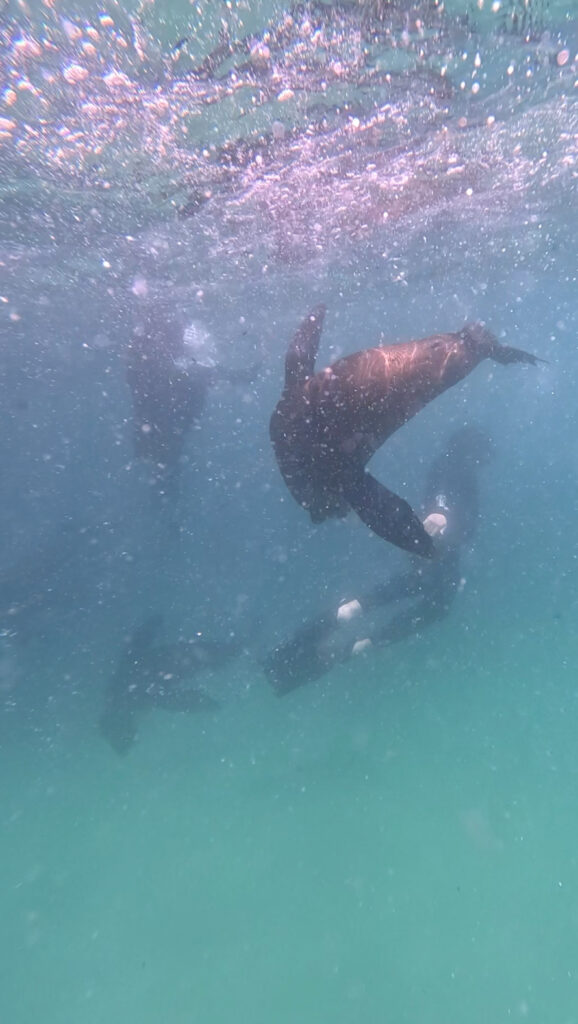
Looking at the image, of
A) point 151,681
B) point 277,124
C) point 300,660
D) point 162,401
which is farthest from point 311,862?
point 277,124

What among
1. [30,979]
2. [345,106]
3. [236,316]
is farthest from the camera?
[236,316]

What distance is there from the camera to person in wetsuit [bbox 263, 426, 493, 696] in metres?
16.4

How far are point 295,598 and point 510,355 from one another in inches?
561

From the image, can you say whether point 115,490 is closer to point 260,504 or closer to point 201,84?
point 260,504

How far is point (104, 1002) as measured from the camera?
423 inches

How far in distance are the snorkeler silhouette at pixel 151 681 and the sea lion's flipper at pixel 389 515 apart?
1139cm

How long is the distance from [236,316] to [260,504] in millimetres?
14505

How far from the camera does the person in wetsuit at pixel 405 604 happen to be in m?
16.4

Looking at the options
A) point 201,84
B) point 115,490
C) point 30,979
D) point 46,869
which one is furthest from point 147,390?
point 115,490

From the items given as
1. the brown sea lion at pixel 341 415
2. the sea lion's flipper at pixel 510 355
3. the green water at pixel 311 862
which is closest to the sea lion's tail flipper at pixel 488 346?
the sea lion's flipper at pixel 510 355

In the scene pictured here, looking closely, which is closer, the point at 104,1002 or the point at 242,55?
the point at 242,55

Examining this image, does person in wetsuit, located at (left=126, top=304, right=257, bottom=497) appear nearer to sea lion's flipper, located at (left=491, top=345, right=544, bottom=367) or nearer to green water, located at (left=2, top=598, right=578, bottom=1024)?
green water, located at (left=2, top=598, right=578, bottom=1024)

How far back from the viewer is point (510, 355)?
398 inches

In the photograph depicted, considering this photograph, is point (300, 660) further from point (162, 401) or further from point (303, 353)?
point (303, 353)
